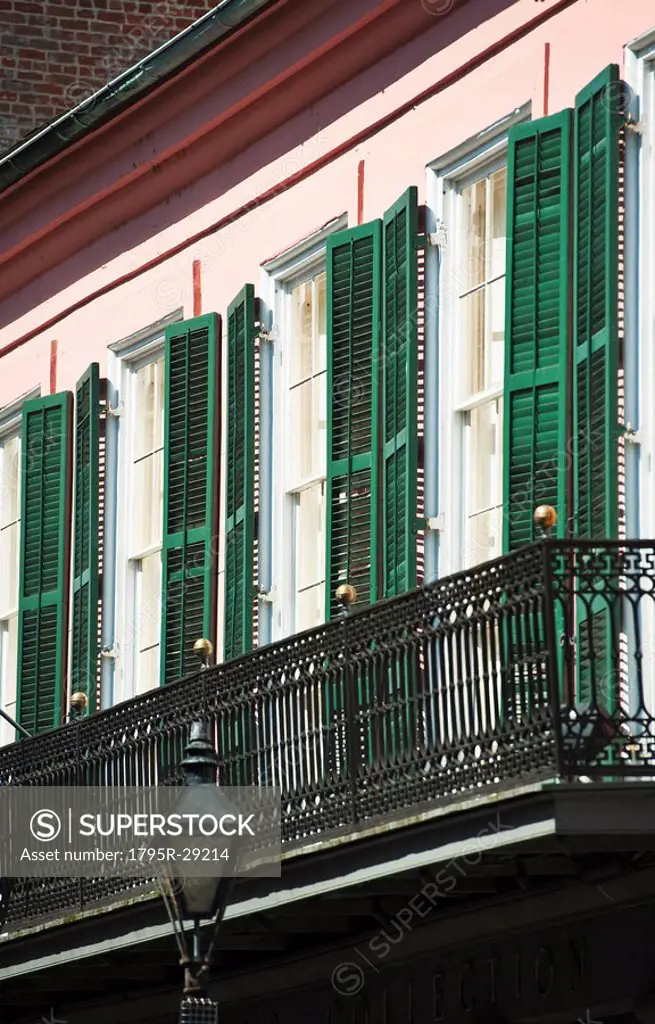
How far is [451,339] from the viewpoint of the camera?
14844 millimetres

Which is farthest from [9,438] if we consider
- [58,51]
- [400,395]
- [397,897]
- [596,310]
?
[596,310]

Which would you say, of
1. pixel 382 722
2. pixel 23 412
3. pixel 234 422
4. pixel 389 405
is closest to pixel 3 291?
pixel 23 412

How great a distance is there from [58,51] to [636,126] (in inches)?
429

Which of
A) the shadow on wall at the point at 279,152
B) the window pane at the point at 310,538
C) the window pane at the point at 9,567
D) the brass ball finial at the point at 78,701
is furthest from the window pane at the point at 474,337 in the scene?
the window pane at the point at 9,567

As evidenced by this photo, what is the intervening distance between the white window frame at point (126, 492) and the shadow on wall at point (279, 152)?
44cm

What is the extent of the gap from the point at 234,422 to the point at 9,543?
3.47m

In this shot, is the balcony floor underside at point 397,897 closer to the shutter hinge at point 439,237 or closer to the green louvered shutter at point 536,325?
the green louvered shutter at point 536,325

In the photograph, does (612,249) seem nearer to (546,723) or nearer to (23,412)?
(546,723)

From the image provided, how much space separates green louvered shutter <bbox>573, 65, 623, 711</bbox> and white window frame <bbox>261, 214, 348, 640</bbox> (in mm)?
2879

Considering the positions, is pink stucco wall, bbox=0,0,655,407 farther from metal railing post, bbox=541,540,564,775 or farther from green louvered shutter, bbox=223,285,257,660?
metal railing post, bbox=541,540,564,775

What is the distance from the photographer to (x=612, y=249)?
13227 millimetres

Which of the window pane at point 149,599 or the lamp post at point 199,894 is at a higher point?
the window pane at point 149,599

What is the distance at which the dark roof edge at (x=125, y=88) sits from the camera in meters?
16.6

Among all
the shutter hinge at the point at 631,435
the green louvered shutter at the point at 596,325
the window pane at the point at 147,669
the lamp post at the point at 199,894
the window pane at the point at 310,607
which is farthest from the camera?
the window pane at the point at 147,669
